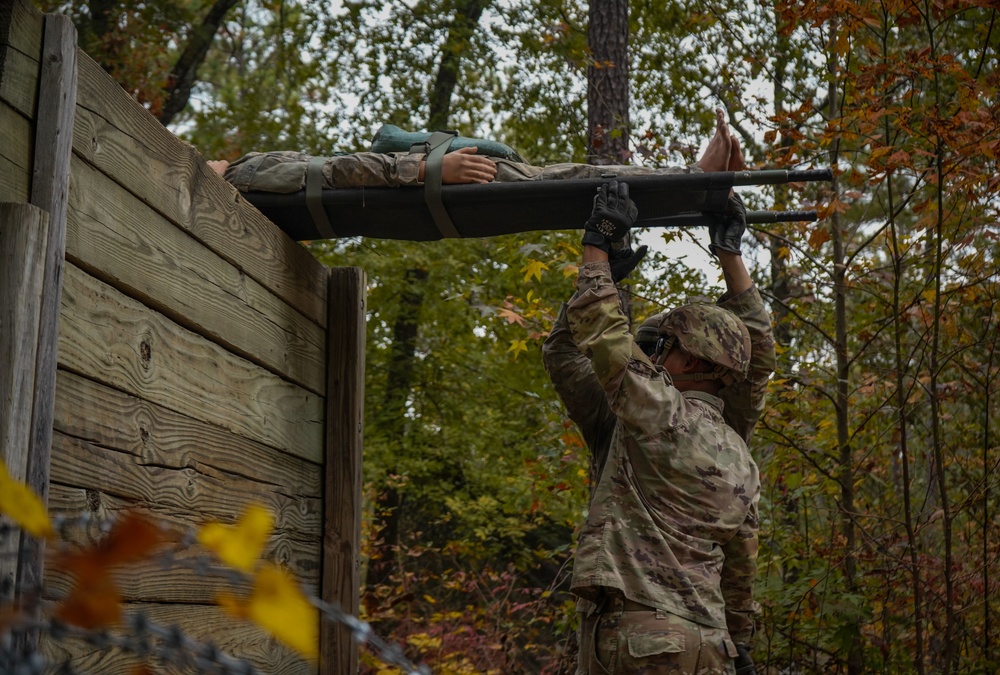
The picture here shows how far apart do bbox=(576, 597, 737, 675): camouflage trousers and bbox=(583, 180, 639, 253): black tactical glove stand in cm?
135

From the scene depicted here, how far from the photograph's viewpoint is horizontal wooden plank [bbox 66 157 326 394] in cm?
212

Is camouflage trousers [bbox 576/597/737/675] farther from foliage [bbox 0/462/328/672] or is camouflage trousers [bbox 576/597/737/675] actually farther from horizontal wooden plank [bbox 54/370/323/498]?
foliage [bbox 0/462/328/672]

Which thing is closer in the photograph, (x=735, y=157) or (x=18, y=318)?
(x=18, y=318)

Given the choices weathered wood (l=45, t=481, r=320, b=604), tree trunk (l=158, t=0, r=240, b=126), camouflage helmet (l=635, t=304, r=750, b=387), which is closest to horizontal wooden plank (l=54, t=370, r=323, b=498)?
weathered wood (l=45, t=481, r=320, b=604)

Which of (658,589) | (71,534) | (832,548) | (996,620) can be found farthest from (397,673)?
(71,534)

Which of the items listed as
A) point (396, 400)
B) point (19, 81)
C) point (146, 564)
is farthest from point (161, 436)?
point (396, 400)

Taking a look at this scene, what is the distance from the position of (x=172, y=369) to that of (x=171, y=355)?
0.04 m

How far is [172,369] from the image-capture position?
96.0 inches

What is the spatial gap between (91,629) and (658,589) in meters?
2.97

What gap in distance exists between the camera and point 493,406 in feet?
42.1

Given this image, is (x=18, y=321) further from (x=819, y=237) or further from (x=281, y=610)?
(x=819, y=237)

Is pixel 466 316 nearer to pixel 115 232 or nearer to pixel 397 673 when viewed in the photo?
pixel 397 673

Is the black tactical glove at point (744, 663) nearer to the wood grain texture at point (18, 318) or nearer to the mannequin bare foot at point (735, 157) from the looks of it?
the mannequin bare foot at point (735, 157)

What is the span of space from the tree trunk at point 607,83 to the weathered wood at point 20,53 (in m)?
5.23
